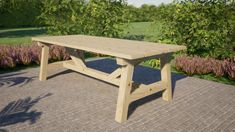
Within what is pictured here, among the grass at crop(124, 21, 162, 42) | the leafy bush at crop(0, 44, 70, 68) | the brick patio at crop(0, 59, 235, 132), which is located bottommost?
the brick patio at crop(0, 59, 235, 132)

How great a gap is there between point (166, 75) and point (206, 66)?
2.69m

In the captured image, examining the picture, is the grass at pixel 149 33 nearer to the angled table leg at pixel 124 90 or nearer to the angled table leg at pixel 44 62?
the angled table leg at pixel 44 62

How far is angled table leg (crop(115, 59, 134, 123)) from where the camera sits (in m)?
3.61

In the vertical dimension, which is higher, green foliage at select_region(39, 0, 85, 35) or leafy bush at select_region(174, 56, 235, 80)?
green foliage at select_region(39, 0, 85, 35)

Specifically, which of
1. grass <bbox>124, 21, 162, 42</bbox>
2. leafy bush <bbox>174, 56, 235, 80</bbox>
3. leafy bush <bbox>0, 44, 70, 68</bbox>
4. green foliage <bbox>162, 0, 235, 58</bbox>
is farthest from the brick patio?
grass <bbox>124, 21, 162, 42</bbox>

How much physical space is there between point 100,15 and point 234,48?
4.76 m

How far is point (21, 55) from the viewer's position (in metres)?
7.16

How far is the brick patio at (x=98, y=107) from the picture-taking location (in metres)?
3.63

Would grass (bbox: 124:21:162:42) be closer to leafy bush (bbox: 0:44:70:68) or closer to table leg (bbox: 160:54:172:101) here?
leafy bush (bbox: 0:44:70:68)

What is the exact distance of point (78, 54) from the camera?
597 centimetres

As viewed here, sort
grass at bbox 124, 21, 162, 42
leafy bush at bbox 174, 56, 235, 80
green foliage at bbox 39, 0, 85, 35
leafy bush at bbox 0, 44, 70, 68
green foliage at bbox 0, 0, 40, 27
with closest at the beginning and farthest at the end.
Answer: leafy bush at bbox 174, 56, 235, 80 < leafy bush at bbox 0, 44, 70, 68 < grass at bbox 124, 21, 162, 42 < green foliage at bbox 39, 0, 85, 35 < green foliage at bbox 0, 0, 40, 27

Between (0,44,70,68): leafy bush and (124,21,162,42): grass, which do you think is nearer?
(0,44,70,68): leafy bush

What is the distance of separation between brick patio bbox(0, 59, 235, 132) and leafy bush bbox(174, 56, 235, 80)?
59 centimetres

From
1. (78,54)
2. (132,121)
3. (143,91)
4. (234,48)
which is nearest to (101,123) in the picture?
(132,121)
